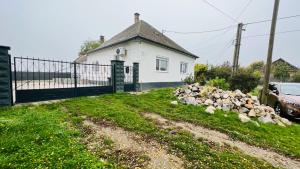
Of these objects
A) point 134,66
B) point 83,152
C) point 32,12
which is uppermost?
point 32,12

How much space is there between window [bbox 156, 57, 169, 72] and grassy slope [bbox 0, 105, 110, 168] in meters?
11.1

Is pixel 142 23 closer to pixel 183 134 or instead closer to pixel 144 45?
pixel 144 45

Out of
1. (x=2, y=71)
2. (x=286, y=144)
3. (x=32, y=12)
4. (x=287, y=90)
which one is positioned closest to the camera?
(x=286, y=144)

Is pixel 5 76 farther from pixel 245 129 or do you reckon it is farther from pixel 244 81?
pixel 244 81

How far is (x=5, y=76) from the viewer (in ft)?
20.0

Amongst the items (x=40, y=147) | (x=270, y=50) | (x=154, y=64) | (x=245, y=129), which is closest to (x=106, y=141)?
(x=40, y=147)

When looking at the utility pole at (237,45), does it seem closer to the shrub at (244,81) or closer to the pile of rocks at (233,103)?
the shrub at (244,81)

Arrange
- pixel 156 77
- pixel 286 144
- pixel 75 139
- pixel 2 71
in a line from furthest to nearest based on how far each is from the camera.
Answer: pixel 156 77 < pixel 2 71 < pixel 286 144 < pixel 75 139

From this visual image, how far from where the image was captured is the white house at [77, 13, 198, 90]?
13156 millimetres

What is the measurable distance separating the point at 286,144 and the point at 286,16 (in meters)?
14.5

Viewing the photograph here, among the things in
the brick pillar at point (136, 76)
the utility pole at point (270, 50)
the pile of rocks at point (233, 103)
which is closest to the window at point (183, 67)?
the brick pillar at point (136, 76)

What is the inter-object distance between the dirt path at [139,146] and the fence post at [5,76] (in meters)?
3.23

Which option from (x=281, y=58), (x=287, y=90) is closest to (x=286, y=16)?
(x=287, y=90)

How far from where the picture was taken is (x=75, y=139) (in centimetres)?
387
